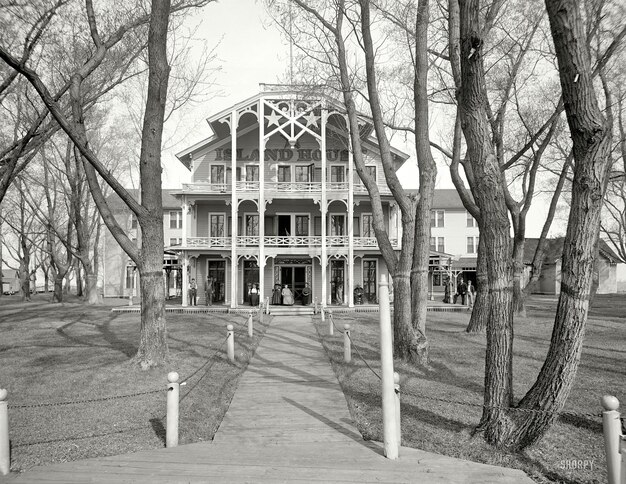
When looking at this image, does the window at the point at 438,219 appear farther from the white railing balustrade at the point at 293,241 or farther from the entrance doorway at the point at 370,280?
the white railing balustrade at the point at 293,241

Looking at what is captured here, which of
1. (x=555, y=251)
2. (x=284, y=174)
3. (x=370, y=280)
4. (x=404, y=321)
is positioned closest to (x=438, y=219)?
(x=555, y=251)

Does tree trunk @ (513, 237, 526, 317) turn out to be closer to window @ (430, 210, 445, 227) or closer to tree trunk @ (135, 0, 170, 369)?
tree trunk @ (135, 0, 170, 369)

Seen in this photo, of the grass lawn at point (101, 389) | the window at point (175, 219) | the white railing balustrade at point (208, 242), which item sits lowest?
the grass lawn at point (101, 389)

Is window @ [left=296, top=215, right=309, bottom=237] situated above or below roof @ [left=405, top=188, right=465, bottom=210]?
below

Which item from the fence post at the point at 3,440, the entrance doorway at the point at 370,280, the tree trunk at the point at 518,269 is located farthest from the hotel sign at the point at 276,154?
→ the fence post at the point at 3,440

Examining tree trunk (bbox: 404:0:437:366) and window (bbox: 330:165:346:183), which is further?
window (bbox: 330:165:346:183)

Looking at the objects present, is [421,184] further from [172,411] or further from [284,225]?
[284,225]

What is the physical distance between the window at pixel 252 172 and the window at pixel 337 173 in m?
4.36

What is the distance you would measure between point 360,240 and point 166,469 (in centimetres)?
2351

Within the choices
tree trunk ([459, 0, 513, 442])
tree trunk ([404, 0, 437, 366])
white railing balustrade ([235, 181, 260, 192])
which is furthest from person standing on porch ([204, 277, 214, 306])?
tree trunk ([459, 0, 513, 442])

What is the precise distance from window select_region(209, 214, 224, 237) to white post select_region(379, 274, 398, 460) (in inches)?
977

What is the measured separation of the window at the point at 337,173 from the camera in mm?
29453

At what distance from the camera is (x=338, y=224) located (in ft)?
98.0

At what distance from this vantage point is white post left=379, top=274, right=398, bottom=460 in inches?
209
